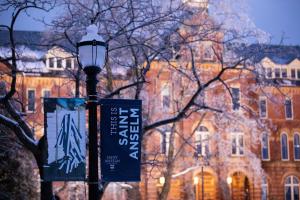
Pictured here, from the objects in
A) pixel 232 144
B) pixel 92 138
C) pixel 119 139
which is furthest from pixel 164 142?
pixel 92 138

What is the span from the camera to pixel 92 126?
27.0 feet

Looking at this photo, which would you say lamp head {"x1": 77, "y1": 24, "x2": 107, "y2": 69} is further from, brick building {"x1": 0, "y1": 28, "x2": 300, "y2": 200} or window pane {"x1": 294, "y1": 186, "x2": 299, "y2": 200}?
window pane {"x1": 294, "y1": 186, "x2": 299, "y2": 200}

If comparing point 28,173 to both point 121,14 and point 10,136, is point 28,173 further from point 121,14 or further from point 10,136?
point 121,14

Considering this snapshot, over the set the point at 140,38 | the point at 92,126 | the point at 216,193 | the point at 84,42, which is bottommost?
the point at 216,193

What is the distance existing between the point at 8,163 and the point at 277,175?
117 feet

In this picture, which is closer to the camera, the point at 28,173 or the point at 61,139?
the point at 61,139

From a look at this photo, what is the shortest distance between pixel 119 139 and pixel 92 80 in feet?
3.42

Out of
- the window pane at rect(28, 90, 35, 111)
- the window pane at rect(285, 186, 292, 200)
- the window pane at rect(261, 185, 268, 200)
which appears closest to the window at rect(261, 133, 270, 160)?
the window pane at rect(285, 186, 292, 200)

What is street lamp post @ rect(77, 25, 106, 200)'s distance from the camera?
8.20 meters

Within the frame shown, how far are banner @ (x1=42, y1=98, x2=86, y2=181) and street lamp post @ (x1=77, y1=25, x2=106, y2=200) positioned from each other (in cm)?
40

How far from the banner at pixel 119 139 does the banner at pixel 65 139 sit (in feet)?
1.08

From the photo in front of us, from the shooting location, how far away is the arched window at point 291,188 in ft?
162

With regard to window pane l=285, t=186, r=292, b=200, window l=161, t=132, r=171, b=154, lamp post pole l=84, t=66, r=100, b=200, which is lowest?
window pane l=285, t=186, r=292, b=200

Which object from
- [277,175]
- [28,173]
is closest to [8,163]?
[28,173]
